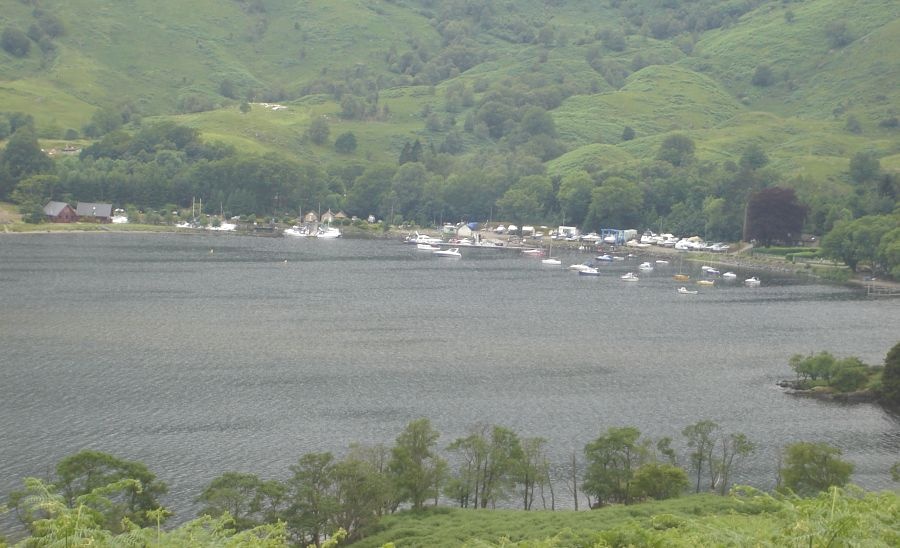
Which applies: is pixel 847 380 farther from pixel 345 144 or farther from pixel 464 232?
pixel 345 144

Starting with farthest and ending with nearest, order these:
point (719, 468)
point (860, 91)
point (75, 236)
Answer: point (860, 91) < point (75, 236) < point (719, 468)

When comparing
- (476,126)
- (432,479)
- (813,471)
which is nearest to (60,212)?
(476,126)

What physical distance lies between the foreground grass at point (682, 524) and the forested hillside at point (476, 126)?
83821mm

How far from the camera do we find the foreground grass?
45.7 feet

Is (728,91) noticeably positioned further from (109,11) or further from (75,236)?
(75,236)

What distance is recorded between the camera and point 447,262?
99.8 m

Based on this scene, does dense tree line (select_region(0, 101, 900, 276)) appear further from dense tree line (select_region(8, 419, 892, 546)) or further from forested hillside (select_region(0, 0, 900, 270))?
dense tree line (select_region(8, 419, 892, 546))

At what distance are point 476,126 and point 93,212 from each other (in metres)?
72.0

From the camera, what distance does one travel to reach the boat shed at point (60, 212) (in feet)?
372

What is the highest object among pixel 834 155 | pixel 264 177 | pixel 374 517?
pixel 834 155

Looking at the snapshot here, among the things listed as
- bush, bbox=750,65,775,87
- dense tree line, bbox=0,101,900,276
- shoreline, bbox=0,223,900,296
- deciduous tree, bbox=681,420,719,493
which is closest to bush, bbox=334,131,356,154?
dense tree line, bbox=0,101,900,276

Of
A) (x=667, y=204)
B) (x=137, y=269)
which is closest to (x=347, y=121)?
(x=667, y=204)

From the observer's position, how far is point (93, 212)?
11731 centimetres

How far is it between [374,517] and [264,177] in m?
102
